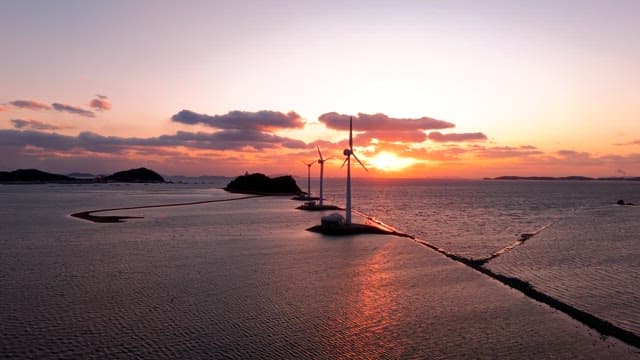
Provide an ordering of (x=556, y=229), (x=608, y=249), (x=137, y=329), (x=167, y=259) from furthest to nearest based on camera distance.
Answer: (x=556, y=229) → (x=608, y=249) → (x=167, y=259) → (x=137, y=329)

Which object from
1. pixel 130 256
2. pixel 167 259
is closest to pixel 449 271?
pixel 167 259

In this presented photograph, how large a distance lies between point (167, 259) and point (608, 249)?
142 ft

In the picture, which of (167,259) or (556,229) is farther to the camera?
(556,229)

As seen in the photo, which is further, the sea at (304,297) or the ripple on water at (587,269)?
the ripple on water at (587,269)

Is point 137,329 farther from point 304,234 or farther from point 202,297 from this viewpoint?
point 304,234

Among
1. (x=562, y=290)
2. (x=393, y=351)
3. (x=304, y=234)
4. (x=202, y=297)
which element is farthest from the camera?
(x=304, y=234)

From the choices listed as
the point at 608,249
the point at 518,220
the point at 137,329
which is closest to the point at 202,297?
the point at 137,329

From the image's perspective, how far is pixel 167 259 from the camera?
39312 millimetres

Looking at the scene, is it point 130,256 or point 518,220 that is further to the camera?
point 518,220

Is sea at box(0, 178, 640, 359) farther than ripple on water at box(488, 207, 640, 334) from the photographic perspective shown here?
No

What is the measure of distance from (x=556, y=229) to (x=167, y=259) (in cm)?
5536

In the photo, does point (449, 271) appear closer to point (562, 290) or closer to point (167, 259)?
point (562, 290)

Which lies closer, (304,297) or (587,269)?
(304,297)

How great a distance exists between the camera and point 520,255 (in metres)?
45.0
